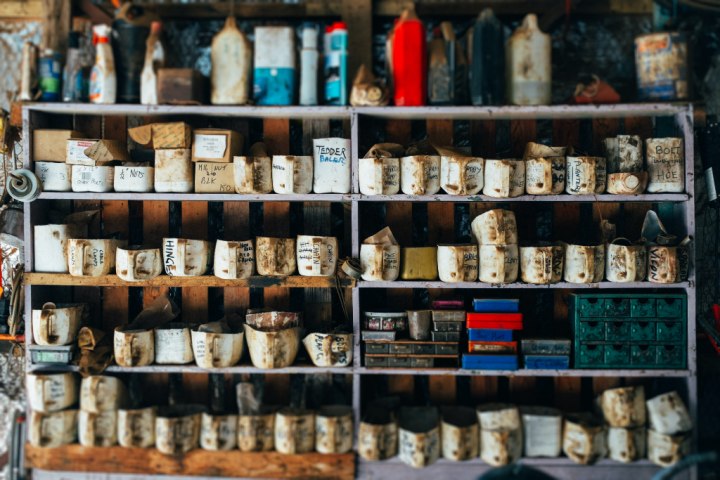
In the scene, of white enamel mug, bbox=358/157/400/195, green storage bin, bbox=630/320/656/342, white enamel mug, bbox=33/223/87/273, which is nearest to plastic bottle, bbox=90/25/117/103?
white enamel mug, bbox=33/223/87/273

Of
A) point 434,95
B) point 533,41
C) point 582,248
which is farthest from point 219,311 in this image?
point 533,41

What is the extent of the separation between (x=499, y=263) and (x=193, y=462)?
169 centimetres

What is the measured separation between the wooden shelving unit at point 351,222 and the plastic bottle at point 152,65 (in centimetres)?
8

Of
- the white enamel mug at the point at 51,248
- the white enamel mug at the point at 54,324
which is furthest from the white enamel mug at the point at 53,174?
the white enamel mug at the point at 54,324

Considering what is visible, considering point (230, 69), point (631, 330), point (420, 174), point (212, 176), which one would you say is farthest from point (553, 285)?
point (230, 69)

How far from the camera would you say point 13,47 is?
3170 millimetres

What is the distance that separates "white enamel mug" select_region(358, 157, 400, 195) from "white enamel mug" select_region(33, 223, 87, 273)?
56.6 inches

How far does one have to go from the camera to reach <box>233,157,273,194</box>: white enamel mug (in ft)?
8.73

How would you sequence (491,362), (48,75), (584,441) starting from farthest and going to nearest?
(48,75), (491,362), (584,441)

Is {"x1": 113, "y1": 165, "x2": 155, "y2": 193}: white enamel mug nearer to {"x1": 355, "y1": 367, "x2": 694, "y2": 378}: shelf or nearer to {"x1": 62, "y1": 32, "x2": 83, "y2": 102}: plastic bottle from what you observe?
{"x1": 62, "y1": 32, "x2": 83, "y2": 102}: plastic bottle

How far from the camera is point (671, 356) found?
2670 mm

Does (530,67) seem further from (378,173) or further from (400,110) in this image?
(378,173)

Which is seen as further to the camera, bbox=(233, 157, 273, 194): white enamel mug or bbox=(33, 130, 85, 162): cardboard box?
bbox=(33, 130, 85, 162): cardboard box

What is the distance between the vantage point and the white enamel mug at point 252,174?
2.66m
